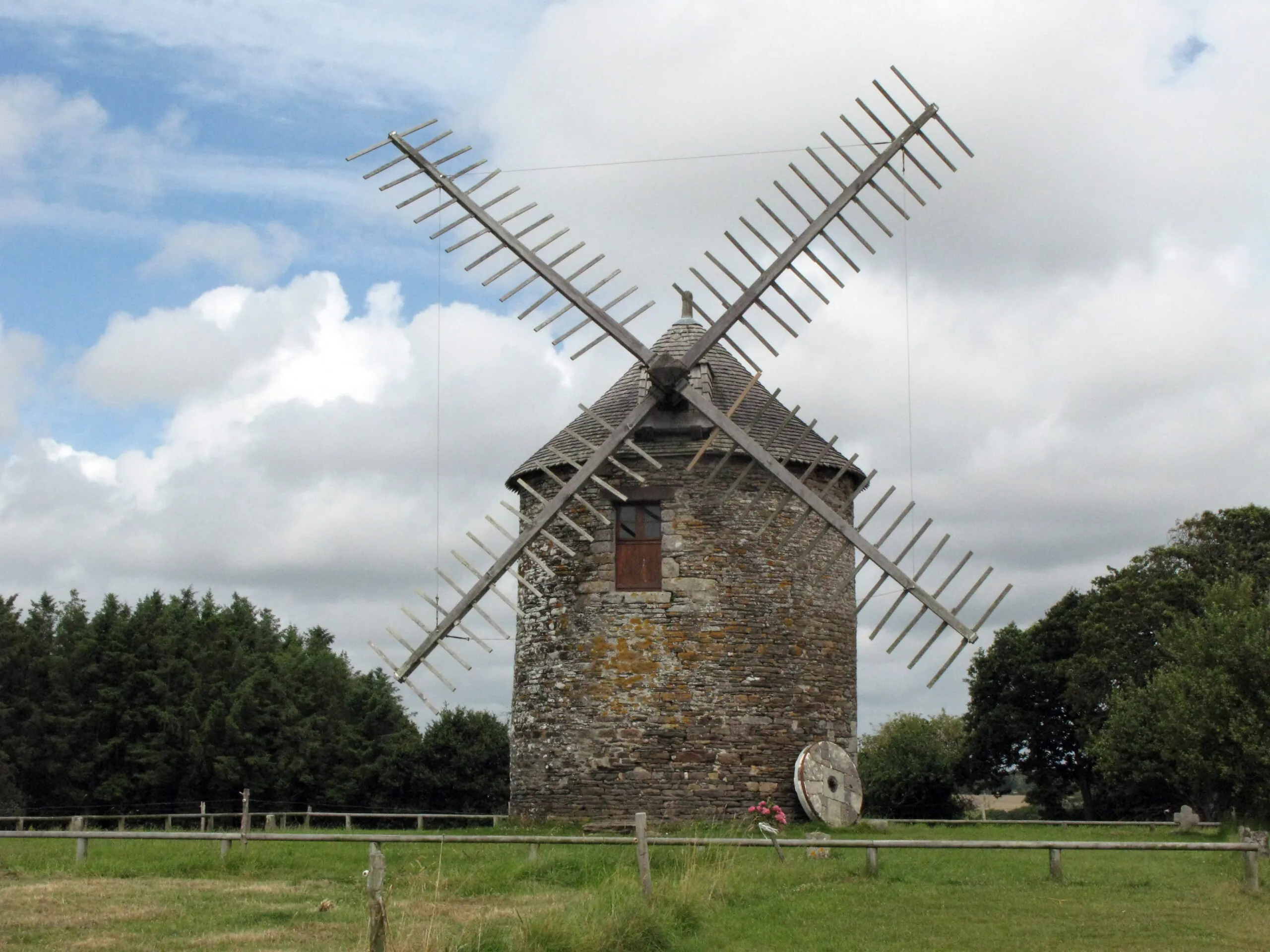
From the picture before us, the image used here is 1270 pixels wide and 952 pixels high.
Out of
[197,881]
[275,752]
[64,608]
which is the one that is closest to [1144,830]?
[197,881]

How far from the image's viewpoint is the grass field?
9.00 metres

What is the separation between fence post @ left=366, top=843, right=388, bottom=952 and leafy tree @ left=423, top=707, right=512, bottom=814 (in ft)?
104

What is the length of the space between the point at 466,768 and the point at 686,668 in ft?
75.7

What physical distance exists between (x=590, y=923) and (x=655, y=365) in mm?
9718

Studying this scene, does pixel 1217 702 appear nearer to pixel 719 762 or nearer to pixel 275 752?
pixel 719 762

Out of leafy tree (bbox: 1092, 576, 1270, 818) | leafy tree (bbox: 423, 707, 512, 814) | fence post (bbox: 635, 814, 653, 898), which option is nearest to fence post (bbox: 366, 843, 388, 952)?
fence post (bbox: 635, 814, 653, 898)

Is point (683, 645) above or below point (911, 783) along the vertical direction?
above

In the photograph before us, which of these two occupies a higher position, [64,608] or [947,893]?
[64,608]

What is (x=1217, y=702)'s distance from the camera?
751 inches

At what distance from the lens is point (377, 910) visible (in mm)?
7262

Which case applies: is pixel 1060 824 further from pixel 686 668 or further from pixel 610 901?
pixel 610 901

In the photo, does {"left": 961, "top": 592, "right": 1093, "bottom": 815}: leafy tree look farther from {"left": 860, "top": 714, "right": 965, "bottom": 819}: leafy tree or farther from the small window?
the small window

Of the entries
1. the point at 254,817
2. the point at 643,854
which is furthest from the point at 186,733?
the point at 643,854

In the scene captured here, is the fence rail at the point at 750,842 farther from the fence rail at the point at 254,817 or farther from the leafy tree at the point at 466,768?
the leafy tree at the point at 466,768
